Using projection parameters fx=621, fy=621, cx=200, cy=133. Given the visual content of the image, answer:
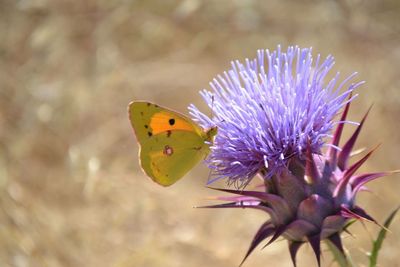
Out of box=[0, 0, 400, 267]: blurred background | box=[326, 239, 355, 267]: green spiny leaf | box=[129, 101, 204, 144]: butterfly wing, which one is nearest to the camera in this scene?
box=[326, 239, 355, 267]: green spiny leaf

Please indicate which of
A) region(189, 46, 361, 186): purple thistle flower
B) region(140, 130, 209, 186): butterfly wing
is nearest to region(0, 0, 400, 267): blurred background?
region(140, 130, 209, 186): butterfly wing

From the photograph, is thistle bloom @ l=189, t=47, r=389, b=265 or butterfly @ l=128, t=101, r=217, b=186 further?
butterfly @ l=128, t=101, r=217, b=186

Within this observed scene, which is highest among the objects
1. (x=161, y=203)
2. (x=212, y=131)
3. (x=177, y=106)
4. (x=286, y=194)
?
(x=177, y=106)

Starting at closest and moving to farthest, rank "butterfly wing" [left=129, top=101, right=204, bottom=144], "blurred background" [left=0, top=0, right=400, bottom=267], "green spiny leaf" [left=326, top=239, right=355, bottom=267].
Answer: "green spiny leaf" [left=326, top=239, right=355, bottom=267] → "butterfly wing" [left=129, top=101, right=204, bottom=144] → "blurred background" [left=0, top=0, right=400, bottom=267]

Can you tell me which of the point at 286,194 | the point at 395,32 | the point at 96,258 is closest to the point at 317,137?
the point at 286,194

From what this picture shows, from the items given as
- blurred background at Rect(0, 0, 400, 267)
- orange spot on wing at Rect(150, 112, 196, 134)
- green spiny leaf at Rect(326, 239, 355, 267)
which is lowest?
green spiny leaf at Rect(326, 239, 355, 267)

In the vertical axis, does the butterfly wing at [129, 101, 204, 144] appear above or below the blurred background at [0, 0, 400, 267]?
below

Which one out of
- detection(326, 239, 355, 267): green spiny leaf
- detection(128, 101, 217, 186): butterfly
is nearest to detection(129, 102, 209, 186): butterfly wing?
detection(128, 101, 217, 186): butterfly

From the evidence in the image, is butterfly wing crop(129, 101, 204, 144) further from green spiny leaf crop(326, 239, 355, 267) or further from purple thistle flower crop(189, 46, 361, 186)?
green spiny leaf crop(326, 239, 355, 267)

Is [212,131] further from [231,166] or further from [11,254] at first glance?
[11,254]
